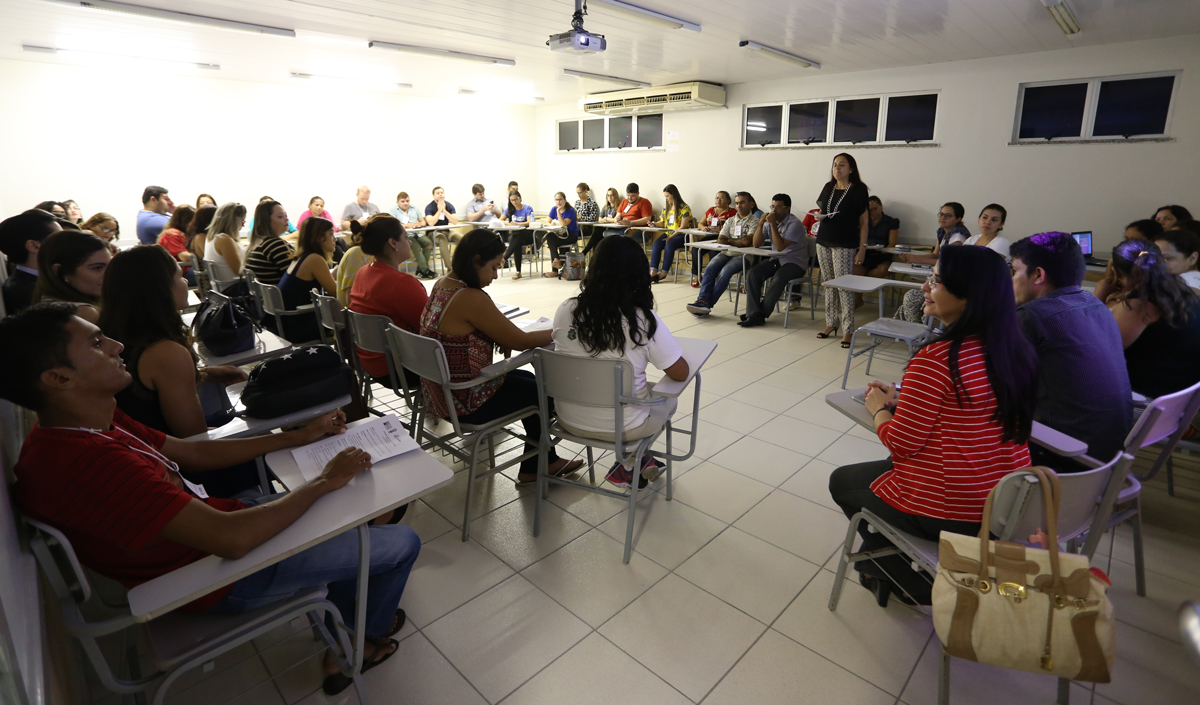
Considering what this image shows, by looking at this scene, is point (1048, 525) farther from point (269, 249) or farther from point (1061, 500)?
point (269, 249)

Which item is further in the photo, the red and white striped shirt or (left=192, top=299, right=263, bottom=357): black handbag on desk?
(left=192, top=299, right=263, bottom=357): black handbag on desk

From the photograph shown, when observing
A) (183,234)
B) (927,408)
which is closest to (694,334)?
(927,408)

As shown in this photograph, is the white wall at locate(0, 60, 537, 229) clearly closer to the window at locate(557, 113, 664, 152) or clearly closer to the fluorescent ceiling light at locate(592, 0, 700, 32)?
the window at locate(557, 113, 664, 152)

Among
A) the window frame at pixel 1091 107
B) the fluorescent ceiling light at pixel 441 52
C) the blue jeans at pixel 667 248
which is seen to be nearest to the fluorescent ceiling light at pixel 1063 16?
the window frame at pixel 1091 107

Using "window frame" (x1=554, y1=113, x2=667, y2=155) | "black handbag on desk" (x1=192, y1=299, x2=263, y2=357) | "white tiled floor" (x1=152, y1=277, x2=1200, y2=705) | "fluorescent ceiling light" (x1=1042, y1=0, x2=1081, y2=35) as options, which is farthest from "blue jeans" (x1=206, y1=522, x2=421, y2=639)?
"window frame" (x1=554, y1=113, x2=667, y2=155)

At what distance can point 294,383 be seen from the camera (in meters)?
1.91

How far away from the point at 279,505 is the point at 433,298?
1353mm

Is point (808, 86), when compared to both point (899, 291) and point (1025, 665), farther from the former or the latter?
point (1025, 665)

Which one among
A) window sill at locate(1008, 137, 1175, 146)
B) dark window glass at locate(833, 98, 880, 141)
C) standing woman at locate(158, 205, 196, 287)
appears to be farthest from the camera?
dark window glass at locate(833, 98, 880, 141)

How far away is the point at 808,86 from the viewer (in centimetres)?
716

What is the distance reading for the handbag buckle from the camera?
128 centimetres

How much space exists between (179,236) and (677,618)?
228 inches

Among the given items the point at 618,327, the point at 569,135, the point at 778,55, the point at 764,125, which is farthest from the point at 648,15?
the point at 569,135

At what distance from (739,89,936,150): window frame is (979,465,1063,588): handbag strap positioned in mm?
6088
